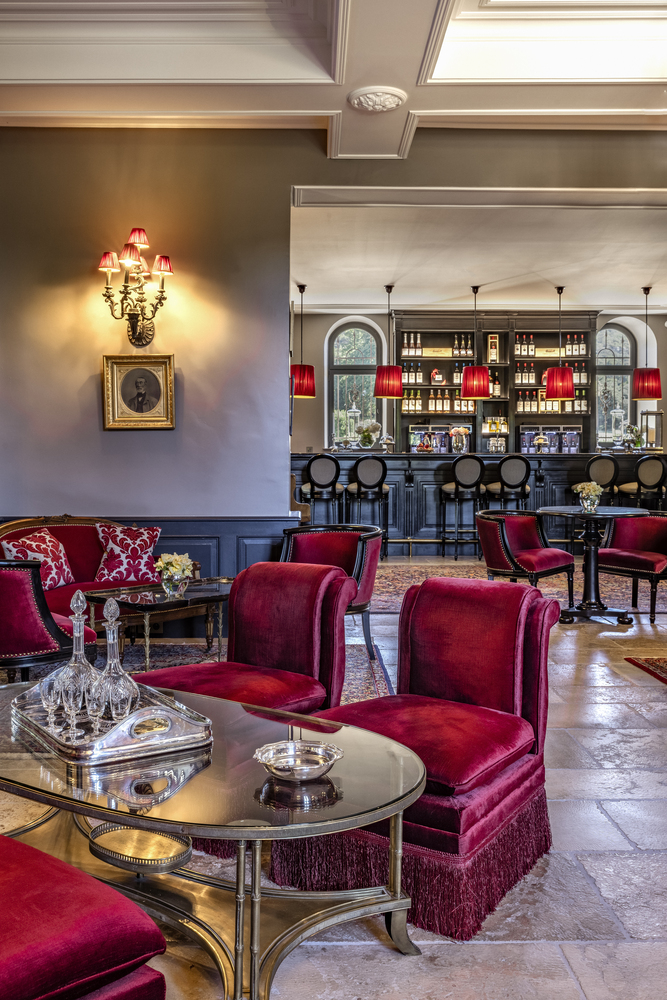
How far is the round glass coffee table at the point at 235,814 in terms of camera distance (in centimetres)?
147

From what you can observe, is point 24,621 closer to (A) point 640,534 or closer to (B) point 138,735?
(B) point 138,735

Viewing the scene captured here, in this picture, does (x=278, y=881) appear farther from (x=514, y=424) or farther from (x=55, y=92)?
(x=514, y=424)

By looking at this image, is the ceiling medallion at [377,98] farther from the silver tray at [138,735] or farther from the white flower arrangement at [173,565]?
the silver tray at [138,735]

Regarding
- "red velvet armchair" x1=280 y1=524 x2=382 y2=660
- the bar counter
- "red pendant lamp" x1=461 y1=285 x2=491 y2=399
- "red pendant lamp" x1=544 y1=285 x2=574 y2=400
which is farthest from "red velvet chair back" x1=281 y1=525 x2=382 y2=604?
"red pendant lamp" x1=544 y1=285 x2=574 y2=400

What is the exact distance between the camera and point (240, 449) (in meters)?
5.23

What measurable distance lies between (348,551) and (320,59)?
2711mm

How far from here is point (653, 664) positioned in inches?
176

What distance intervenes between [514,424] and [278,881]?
1005 centimetres

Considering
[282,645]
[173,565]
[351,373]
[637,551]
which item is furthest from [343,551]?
[351,373]

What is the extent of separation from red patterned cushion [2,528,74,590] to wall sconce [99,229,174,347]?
1.45m

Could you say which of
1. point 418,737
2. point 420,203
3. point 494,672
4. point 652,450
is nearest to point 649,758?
point 494,672

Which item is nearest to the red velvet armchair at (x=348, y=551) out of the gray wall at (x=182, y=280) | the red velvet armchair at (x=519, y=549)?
the gray wall at (x=182, y=280)

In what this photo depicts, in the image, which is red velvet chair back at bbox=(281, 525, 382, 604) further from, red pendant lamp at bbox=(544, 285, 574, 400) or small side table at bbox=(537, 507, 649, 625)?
red pendant lamp at bbox=(544, 285, 574, 400)

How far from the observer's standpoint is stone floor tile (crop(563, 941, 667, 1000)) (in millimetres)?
1649
